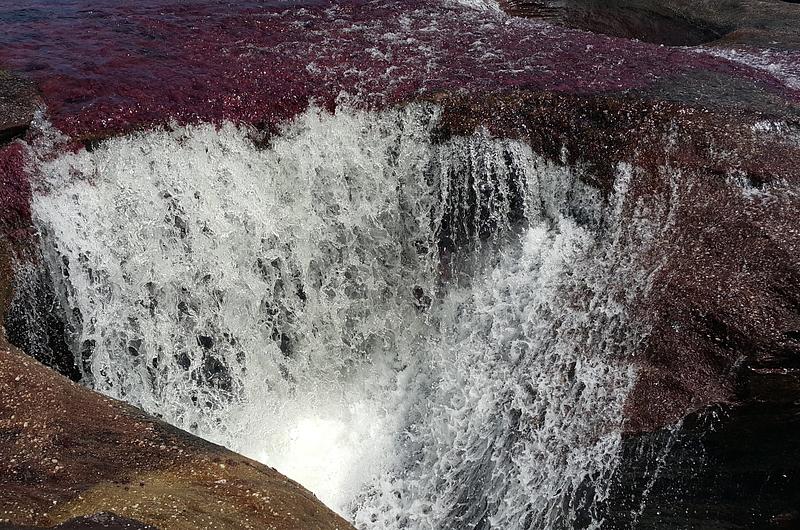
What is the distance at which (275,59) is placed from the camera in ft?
26.5

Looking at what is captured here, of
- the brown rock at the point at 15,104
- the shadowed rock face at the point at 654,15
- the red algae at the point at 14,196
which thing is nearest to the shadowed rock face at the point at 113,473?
the red algae at the point at 14,196

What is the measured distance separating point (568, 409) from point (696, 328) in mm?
1351

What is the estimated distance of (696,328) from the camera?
18.5 ft

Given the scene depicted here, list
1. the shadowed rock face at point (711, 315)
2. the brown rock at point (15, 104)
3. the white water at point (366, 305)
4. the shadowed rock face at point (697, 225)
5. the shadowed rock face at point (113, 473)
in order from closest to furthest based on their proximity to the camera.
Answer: the shadowed rock face at point (113, 473) < the shadowed rock face at point (711, 315) < the shadowed rock face at point (697, 225) < the white water at point (366, 305) < the brown rock at point (15, 104)

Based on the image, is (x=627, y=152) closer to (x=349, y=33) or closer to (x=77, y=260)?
(x=349, y=33)

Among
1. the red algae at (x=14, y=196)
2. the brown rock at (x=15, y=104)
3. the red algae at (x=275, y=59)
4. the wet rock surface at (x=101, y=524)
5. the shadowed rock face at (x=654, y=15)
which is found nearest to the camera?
the wet rock surface at (x=101, y=524)

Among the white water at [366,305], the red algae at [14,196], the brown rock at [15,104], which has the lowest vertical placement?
the white water at [366,305]

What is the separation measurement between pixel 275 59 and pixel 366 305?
3.39 metres

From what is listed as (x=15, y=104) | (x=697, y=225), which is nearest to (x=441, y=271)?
(x=697, y=225)

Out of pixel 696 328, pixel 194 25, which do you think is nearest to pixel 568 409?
pixel 696 328

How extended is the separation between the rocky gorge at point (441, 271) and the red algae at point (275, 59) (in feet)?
0.17

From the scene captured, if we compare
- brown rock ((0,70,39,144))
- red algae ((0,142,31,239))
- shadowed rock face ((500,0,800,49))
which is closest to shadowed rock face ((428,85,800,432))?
red algae ((0,142,31,239))

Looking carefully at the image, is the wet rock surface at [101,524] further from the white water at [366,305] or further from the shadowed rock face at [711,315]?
the shadowed rock face at [711,315]

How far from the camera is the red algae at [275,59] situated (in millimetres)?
7141
